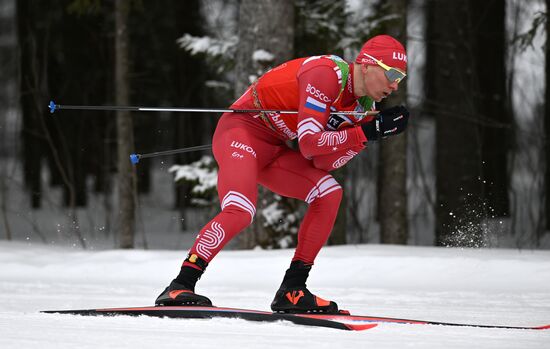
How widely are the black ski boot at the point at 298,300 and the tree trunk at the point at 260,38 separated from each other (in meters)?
4.17

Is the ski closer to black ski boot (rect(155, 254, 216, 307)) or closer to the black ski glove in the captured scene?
black ski boot (rect(155, 254, 216, 307))

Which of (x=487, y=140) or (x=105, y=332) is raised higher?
(x=487, y=140)

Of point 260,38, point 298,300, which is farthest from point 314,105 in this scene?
point 260,38

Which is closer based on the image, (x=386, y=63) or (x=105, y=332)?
(x=105, y=332)

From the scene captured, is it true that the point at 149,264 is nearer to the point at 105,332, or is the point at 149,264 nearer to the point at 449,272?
the point at 449,272

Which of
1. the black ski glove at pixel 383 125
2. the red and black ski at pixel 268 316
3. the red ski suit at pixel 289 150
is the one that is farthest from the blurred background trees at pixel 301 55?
the black ski glove at pixel 383 125

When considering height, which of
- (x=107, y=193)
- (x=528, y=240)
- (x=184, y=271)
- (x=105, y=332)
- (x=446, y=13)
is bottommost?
(x=105, y=332)

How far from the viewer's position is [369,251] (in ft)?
25.5

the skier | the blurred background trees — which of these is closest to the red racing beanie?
the skier

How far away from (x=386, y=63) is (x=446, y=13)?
8539 mm

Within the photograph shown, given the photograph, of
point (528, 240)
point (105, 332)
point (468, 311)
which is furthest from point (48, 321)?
point (528, 240)

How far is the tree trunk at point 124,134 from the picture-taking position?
10969mm

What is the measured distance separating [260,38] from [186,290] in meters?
4.87

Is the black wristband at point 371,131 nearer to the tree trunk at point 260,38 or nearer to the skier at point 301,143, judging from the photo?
the skier at point 301,143
